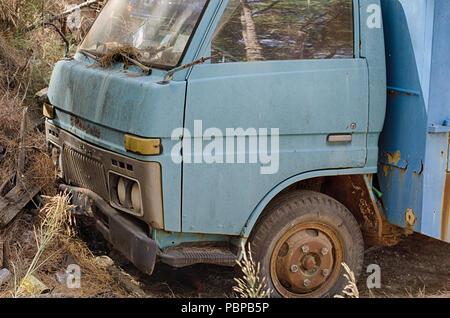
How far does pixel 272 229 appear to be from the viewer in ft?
13.5

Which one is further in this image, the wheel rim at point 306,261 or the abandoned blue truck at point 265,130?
the wheel rim at point 306,261

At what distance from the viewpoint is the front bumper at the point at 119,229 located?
3.79 meters

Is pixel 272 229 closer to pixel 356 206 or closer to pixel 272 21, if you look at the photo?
pixel 356 206

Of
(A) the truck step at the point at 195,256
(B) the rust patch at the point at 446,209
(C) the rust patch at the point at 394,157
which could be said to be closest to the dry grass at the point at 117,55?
(A) the truck step at the point at 195,256

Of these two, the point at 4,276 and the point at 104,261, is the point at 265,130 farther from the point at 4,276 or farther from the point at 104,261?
the point at 4,276

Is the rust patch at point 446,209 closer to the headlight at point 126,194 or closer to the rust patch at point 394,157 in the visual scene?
the rust patch at point 394,157

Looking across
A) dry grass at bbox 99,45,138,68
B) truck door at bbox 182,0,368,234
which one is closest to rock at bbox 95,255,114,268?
truck door at bbox 182,0,368,234

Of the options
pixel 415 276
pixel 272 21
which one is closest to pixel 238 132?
pixel 272 21

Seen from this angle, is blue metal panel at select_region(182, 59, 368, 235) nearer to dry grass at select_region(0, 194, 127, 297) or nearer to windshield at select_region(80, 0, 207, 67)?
windshield at select_region(80, 0, 207, 67)

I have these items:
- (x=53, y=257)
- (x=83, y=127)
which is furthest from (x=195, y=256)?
(x=53, y=257)

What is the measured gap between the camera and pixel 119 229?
3982 millimetres

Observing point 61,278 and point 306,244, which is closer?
point 306,244

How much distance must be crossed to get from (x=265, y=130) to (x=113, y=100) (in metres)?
0.98

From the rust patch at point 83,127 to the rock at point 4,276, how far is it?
115 cm
